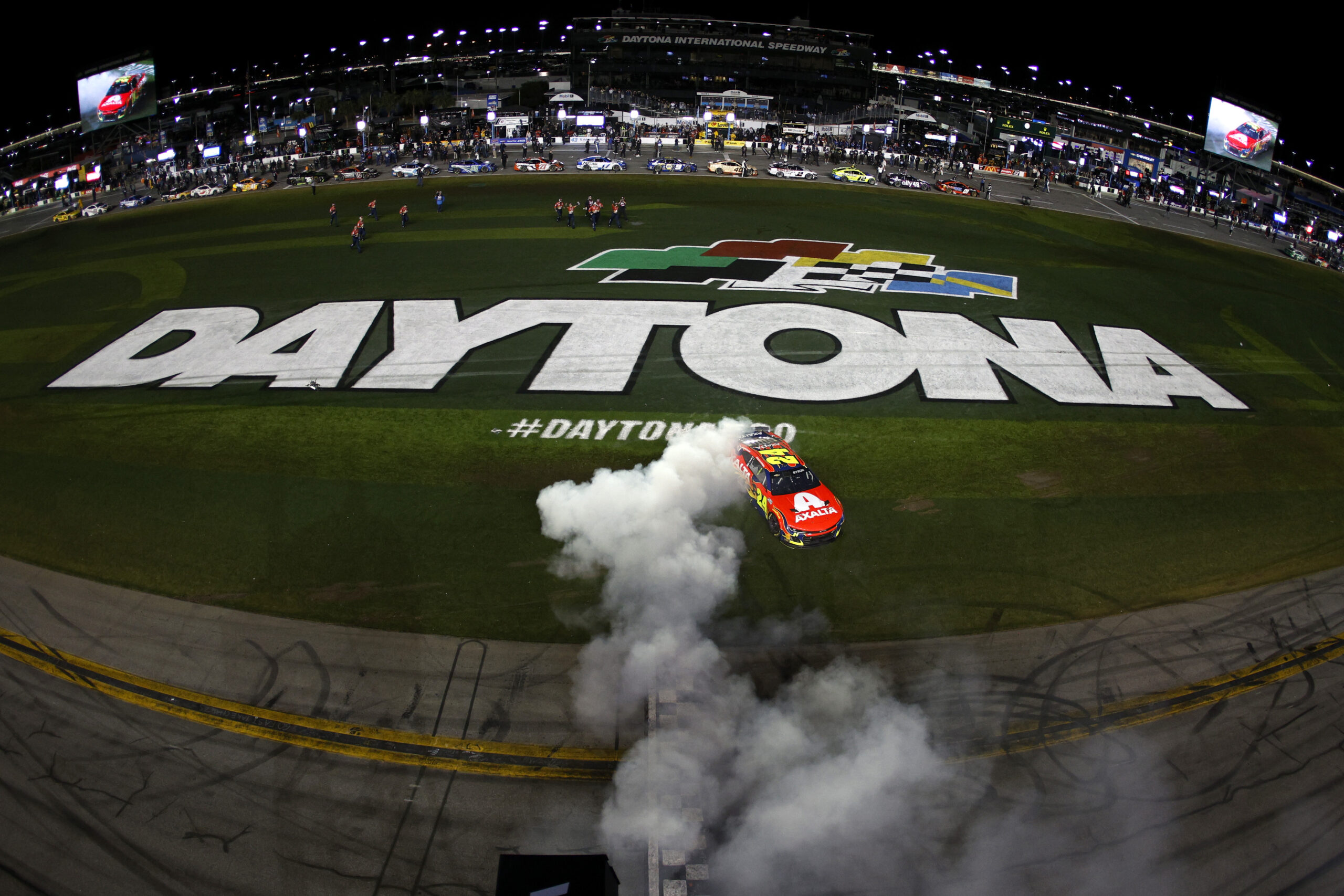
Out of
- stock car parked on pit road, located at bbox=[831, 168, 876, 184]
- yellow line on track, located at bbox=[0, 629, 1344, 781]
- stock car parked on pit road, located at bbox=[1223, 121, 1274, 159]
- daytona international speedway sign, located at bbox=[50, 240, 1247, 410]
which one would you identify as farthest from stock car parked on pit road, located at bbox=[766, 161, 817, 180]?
yellow line on track, located at bbox=[0, 629, 1344, 781]

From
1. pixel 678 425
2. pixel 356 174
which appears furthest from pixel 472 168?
pixel 678 425

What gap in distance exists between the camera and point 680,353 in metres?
30.5

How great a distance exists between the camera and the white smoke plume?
11914 millimetres

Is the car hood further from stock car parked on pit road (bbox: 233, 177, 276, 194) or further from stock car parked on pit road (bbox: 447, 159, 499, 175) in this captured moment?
stock car parked on pit road (bbox: 233, 177, 276, 194)

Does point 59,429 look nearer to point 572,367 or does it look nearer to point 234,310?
point 234,310

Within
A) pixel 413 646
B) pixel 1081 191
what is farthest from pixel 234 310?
pixel 1081 191

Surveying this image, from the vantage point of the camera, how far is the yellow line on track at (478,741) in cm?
1379

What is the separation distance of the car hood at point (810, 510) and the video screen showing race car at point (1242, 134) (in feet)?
217

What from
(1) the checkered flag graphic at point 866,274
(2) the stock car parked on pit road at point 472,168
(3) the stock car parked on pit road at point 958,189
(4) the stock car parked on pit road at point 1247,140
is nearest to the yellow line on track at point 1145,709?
(1) the checkered flag graphic at point 866,274

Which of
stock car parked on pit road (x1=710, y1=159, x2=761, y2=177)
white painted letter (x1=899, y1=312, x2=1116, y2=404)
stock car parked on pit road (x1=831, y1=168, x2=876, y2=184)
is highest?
stock car parked on pit road (x1=710, y1=159, x2=761, y2=177)

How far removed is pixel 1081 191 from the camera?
210 ft

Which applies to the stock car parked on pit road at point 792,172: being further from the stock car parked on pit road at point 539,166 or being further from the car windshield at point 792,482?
the car windshield at point 792,482

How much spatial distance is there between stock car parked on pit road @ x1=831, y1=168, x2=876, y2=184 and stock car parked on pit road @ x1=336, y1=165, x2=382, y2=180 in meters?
35.5

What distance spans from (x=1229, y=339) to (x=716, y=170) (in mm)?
37501
